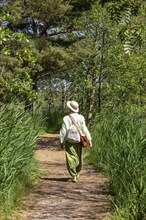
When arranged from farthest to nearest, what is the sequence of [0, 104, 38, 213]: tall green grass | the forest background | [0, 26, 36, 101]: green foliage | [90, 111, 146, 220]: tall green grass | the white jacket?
1. the white jacket
2. [0, 26, 36, 101]: green foliage
3. [0, 104, 38, 213]: tall green grass
4. the forest background
5. [90, 111, 146, 220]: tall green grass

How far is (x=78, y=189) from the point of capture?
22.7 ft

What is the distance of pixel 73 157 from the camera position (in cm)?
779

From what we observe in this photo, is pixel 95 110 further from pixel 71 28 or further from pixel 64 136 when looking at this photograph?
pixel 64 136

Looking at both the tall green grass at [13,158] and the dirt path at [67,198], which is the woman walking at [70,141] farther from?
the tall green grass at [13,158]

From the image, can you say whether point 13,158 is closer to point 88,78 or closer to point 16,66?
point 88,78

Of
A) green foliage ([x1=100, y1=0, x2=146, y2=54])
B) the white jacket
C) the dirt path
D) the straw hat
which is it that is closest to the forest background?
green foliage ([x1=100, y1=0, x2=146, y2=54])


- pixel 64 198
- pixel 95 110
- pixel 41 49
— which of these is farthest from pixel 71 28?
pixel 64 198

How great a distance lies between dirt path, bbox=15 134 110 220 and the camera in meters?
5.23

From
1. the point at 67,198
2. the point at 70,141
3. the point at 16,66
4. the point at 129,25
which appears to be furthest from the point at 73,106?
the point at 16,66

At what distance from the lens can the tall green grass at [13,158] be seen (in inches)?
204

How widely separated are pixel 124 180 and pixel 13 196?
5.15 ft

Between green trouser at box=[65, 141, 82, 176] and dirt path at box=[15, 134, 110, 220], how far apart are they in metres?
0.27

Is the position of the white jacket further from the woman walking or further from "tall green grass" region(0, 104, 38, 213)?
Result: "tall green grass" region(0, 104, 38, 213)

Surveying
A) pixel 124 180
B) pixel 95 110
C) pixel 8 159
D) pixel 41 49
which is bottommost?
pixel 95 110
